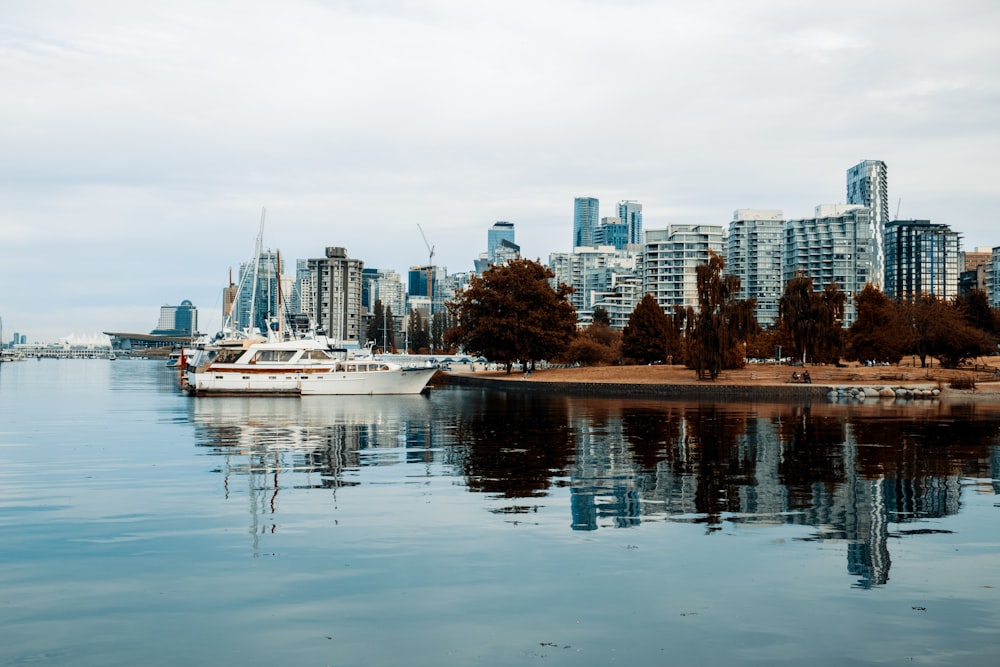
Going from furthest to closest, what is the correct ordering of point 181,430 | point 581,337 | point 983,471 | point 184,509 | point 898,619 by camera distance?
point 581,337 → point 181,430 → point 983,471 → point 184,509 → point 898,619

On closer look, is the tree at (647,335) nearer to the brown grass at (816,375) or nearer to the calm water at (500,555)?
the brown grass at (816,375)

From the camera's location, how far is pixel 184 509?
18.2 meters

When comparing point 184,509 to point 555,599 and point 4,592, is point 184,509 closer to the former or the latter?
point 4,592

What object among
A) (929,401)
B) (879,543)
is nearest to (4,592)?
(879,543)

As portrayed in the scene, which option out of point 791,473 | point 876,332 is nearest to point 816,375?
point 876,332

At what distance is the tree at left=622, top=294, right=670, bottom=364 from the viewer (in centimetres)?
10062

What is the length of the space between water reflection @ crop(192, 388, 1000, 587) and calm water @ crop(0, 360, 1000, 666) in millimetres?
144

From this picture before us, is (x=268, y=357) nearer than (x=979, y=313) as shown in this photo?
Yes

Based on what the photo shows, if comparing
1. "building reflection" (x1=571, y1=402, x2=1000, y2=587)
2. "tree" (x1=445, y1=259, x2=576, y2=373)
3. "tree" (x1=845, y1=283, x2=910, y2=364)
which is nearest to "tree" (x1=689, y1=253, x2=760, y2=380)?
"tree" (x1=845, y1=283, x2=910, y2=364)

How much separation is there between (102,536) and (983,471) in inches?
846

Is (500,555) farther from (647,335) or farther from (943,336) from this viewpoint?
(647,335)

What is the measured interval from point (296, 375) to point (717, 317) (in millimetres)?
34703

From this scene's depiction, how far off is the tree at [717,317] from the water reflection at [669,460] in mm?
24955

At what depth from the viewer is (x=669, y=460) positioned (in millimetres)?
26125
